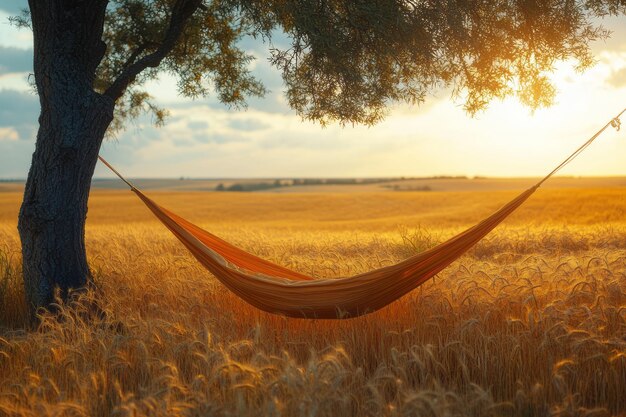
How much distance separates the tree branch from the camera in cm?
695

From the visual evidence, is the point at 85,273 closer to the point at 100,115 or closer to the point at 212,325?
the point at 100,115

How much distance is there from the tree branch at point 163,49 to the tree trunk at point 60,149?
382 millimetres

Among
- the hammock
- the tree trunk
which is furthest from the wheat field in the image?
the tree trunk

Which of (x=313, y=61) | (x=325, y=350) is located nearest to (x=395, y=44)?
(x=313, y=61)

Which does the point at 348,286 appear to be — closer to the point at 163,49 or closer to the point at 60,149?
the point at 60,149

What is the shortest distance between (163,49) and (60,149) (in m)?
1.74

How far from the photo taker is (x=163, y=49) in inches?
281

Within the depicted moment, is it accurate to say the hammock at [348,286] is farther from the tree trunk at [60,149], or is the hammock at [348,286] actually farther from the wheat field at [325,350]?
the tree trunk at [60,149]

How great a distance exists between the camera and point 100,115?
21.7 feet

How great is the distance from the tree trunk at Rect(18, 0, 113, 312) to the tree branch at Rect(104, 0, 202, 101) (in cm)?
38

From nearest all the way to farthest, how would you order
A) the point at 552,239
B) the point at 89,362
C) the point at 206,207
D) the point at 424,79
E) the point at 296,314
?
1. the point at 89,362
2. the point at 296,314
3. the point at 424,79
4. the point at 552,239
5. the point at 206,207

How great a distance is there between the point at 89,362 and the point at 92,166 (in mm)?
2932

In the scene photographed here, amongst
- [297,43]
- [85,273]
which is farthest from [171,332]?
[297,43]

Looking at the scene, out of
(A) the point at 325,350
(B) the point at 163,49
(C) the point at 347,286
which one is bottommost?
(A) the point at 325,350
